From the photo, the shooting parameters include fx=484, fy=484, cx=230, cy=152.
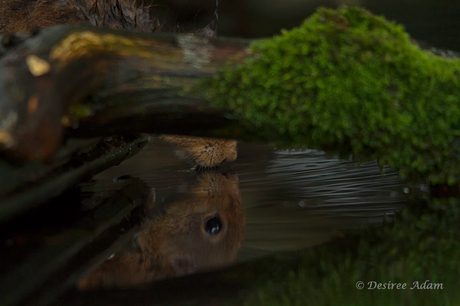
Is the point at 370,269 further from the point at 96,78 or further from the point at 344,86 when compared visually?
the point at 96,78

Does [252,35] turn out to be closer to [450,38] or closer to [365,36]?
[450,38]

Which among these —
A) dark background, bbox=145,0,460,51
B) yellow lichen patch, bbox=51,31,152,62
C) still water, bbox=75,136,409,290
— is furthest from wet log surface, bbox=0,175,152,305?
dark background, bbox=145,0,460,51

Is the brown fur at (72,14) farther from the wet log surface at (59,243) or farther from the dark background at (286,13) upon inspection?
the dark background at (286,13)

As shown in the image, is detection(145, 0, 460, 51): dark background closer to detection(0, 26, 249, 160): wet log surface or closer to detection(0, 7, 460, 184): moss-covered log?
detection(0, 7, 460, 184): moss-covered log

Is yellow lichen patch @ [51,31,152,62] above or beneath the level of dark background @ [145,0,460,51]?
above

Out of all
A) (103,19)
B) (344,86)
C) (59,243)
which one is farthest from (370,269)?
Answer: (103,19)

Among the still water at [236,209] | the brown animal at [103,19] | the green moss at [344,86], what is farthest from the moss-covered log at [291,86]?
the brown animal at [103,19]
